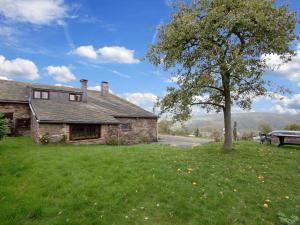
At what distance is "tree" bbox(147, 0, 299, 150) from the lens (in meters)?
10.4

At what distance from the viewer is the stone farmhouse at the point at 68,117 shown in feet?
57.9

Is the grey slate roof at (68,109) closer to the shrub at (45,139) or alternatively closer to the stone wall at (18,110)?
the stone wall at (18,110)

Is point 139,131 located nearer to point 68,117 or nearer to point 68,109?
point 68,109

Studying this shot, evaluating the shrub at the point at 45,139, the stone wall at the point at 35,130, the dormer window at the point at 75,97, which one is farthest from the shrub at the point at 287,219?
the dormer window at the point at 75,97

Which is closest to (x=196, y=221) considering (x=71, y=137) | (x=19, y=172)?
(x=19, y=172)

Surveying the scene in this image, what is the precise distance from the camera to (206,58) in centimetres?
1157

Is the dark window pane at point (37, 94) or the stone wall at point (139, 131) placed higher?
the dark window pane at point (37, 94)

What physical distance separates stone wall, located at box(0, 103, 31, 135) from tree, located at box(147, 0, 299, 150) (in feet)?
48.9

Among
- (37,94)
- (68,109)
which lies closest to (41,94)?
(37,94)

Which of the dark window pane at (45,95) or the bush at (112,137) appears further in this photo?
the dark window pane at (45,95)

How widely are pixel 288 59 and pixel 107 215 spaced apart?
470 inches

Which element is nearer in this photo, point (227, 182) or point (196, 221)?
point (196, 221)

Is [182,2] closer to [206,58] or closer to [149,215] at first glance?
[206,58]

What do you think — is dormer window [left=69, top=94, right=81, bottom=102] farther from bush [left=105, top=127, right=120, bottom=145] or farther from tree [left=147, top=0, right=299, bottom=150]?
tree [left=147, top=0, right=299, bottom=150]
